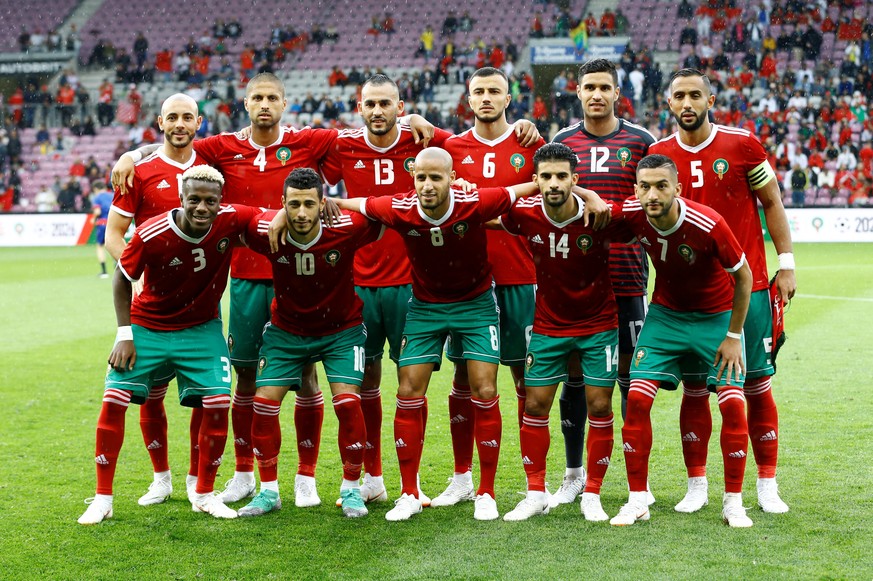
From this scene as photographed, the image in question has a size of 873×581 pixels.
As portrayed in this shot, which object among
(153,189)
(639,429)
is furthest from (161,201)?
(639,429)

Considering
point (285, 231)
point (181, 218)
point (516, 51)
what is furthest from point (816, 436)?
point (516, 51)

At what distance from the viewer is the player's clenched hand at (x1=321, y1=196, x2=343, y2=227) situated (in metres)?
5.38

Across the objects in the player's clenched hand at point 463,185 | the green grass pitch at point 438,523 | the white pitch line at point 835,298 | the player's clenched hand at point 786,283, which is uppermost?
the player's clenched hand at point 463,185

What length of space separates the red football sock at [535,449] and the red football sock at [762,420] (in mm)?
1103

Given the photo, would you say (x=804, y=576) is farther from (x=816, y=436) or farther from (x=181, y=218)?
(x=181, y=218)

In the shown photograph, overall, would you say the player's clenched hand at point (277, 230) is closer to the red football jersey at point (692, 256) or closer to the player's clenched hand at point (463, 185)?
the player's clenched hand at point (463, 185)

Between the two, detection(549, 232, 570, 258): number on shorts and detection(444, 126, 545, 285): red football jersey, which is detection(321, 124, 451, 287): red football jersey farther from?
detection(549, 232, 570, 258): number on shorts

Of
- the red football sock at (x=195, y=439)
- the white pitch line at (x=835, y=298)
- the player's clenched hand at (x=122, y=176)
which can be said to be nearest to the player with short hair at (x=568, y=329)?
the red football sock at (x=195, y=439)

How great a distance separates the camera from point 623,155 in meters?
5.64

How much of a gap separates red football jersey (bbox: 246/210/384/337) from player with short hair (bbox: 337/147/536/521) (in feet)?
0.58

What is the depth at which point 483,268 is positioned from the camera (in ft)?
18.6

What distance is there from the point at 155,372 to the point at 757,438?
3213mm

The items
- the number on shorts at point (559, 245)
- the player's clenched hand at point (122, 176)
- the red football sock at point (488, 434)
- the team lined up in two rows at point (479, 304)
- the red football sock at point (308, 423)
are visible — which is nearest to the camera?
the team lined up in two rows at point (479, 304)

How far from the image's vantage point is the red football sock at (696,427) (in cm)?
541
